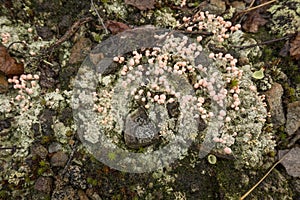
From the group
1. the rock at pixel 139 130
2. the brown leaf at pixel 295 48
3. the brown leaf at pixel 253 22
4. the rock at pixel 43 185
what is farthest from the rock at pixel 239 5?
the rock at pixel 43 185

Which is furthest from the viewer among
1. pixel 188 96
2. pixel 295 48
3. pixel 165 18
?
pixel 165 18

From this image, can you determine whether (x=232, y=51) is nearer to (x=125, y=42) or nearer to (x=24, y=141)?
(x=125, y=42)

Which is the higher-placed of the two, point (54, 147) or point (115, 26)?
point (115, 26)

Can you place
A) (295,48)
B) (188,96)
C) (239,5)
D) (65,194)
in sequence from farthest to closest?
(239,5), (295,48), (188,96), (65,194)

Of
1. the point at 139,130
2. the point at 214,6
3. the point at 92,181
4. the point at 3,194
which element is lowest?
the point at 3,194

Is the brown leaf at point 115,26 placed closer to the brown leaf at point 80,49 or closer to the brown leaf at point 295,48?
the brown leaf at point 80,49

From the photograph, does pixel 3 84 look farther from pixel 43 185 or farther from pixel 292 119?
pixel 292 119

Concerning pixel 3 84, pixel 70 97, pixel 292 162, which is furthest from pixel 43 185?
pixel 292 162

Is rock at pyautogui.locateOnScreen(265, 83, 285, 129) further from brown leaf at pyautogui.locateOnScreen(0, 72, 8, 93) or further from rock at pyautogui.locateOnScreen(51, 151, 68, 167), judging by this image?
brown leaf at pyautogui.locateOnScreen(0, 72, 8, 93)
